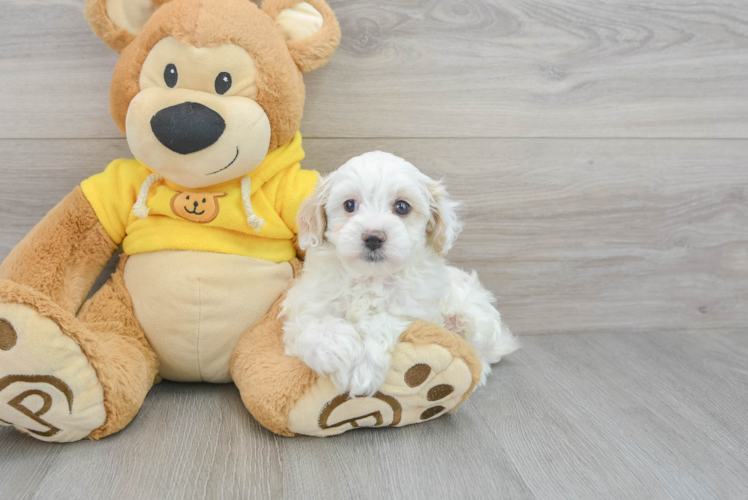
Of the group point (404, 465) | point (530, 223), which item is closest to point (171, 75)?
point (404, 465)

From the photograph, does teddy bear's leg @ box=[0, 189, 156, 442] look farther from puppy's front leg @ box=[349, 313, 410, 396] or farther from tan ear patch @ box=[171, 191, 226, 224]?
puppy's front leg @ box=[349, 313, 410, 396]

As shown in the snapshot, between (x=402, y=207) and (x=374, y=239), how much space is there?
0.10m

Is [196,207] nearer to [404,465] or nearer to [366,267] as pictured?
[366,267]

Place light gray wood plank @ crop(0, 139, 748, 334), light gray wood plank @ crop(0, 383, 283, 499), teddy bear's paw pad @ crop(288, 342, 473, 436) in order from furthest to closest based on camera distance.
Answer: light gray wood plank @ crop(0, 139, 748, 334) < teddy bear's paw pad @ crop(288, 342, 473, 436) < light gray wood plank @ crop(0, 383, 283, 499)

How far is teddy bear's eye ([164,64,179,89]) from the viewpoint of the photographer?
977 millimetres

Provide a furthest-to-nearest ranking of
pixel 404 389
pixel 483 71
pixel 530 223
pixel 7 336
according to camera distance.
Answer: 1. pixel 530 223
2. pixel 483 71
3. pixel 404 389
4. pixel 7 336

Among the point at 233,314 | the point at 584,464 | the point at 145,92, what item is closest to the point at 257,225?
the point at 233,314

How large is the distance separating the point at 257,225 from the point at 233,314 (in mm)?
185

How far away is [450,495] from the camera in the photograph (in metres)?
0.83

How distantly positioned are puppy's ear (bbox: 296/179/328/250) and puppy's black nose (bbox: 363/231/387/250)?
0.40 ft

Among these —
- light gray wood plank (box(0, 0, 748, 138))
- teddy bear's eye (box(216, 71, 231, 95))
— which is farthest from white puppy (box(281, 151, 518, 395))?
light gray wood plank (box(0, 0, 748, 138))

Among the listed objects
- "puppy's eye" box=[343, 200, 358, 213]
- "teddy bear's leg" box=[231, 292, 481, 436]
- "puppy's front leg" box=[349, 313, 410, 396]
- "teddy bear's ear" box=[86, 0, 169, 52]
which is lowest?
"teddy bear's leg" box=[231, 292, 481, 436]

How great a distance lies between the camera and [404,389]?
931 mm

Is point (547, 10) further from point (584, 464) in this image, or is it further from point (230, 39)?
point (584, 464)
